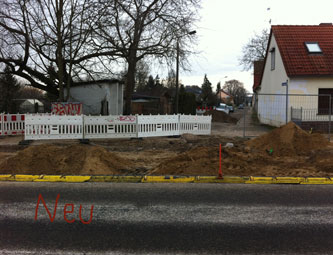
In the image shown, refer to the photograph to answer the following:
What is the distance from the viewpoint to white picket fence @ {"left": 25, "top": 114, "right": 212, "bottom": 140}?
501 inches

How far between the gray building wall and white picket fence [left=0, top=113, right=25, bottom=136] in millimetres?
5937

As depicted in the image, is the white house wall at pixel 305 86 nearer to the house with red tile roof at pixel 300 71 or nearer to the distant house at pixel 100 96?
the house with red tile roof at pixel 300 71

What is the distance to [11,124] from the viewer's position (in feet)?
49.2

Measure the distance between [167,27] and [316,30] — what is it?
10883mm

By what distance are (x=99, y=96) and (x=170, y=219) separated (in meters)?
17.3

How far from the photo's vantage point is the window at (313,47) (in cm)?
1894

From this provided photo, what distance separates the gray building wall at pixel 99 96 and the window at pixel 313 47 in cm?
1310

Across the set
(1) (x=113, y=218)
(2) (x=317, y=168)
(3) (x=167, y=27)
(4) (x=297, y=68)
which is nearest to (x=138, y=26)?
(3) (x=167, y=27)

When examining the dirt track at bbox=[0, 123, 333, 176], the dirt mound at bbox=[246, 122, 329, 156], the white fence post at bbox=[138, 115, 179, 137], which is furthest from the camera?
the white fence post at bbox=[138, 115, 179, 137]

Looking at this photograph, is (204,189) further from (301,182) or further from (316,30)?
(316,30)

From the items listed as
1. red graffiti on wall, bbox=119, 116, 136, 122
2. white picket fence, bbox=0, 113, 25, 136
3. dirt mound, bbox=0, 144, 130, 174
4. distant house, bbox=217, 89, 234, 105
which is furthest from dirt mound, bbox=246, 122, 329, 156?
distant house, bbox=217, 89, 234, 105

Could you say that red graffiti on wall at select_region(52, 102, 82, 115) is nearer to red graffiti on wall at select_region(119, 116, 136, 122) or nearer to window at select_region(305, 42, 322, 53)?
red graffiti on wall at select_region(119, 116, 136, 122)

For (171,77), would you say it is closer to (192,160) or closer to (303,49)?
(303,49)

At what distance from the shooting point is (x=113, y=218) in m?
4.70
